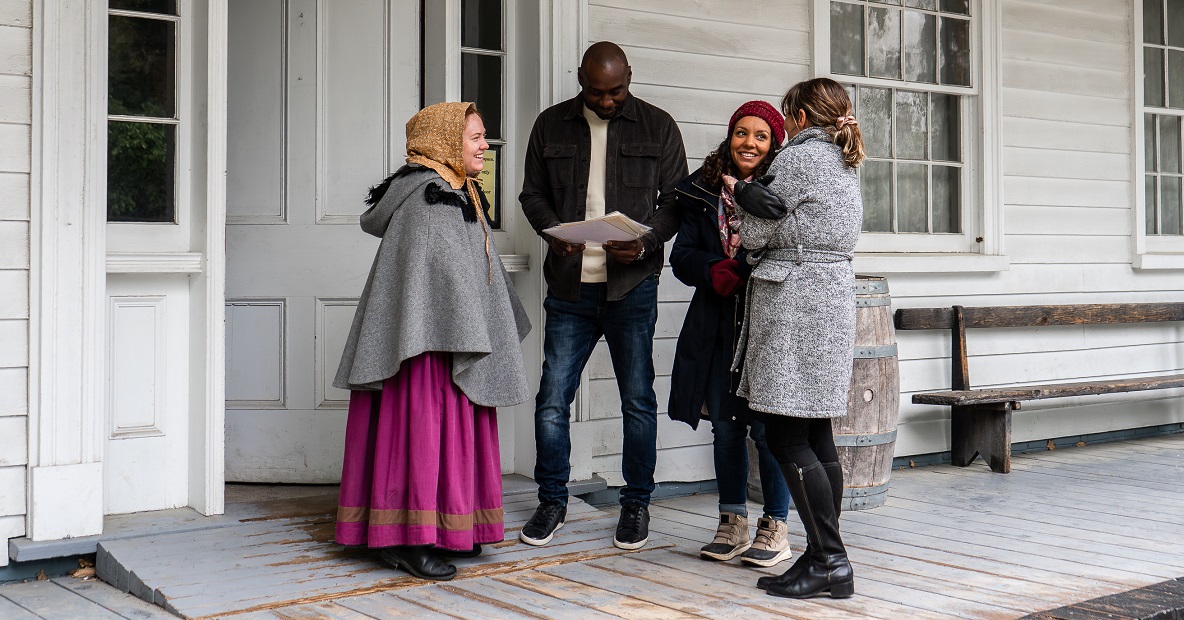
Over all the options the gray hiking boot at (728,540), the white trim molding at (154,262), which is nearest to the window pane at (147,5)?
the white trim molding at (154,262)

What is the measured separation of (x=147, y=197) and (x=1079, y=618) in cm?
310

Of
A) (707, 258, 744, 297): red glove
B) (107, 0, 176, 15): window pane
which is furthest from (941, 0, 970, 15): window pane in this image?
(107, 0, 176, 15): window pane

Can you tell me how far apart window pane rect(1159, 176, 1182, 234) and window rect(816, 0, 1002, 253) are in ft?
5.21

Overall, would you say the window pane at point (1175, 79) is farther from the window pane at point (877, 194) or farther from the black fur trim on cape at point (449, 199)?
the black fur trim on cape at point (449, 199)

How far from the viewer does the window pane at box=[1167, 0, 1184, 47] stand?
669 centimetres

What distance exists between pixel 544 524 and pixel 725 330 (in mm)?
876

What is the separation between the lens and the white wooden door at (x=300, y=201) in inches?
172

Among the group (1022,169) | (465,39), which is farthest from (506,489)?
(1022,169)

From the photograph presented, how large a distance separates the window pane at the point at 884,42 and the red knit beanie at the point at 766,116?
7.20ft

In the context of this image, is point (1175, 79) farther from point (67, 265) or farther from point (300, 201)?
point (67, 265)

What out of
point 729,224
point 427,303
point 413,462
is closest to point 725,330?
point 729,224

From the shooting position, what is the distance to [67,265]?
3475 mm

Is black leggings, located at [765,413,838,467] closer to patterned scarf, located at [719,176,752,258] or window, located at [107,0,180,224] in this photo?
patterned scarf, located at [719,176,752,258]

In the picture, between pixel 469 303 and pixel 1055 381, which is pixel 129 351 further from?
pixel 1055 381
